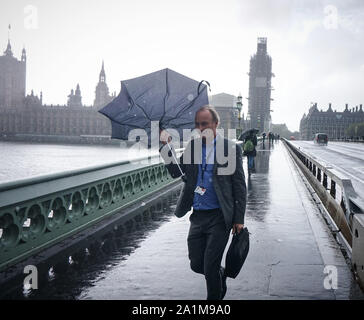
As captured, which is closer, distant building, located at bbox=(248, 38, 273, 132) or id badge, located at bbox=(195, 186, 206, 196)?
id badge, located at bbox=(195, 186, 206, 196)

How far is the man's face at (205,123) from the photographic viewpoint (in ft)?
13.3

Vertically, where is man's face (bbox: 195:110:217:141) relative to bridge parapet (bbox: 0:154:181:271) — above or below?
above

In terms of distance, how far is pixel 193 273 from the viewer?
541cm

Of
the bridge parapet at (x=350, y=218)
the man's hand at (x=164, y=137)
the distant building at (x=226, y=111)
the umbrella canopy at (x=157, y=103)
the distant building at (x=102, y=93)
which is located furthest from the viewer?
the distant building at (x=102, y=93)

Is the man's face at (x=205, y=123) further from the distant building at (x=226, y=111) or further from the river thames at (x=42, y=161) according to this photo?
the distant building at (x=226, y=111)

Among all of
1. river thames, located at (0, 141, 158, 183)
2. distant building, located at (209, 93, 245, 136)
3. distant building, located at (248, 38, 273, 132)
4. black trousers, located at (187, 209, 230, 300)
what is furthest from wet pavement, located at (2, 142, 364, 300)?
distant building, located at (248, 38, 273, 132)

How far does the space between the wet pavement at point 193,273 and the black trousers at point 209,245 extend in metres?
0.62

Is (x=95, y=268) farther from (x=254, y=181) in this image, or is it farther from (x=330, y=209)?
(x=254, y=181)

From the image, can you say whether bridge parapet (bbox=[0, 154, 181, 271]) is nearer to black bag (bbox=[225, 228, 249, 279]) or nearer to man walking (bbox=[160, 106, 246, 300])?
man walking (bbox=[160, 106, 246, 300])

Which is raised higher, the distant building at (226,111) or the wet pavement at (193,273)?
the distant building at (226,111)

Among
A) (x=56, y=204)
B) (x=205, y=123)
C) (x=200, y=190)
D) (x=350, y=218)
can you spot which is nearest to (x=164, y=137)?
(x=205, y=123)

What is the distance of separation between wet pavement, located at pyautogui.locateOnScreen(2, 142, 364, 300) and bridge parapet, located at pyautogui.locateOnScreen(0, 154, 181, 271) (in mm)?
624

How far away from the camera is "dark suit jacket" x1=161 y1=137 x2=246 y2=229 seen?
156 inches

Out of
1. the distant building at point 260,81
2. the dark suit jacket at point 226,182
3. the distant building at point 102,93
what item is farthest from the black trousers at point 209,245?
the distant building at point 102,93
